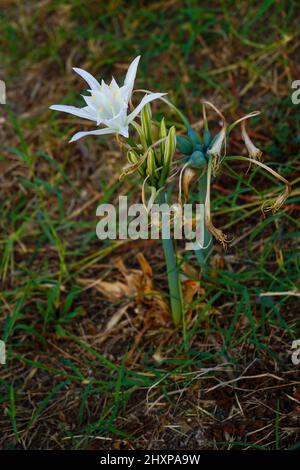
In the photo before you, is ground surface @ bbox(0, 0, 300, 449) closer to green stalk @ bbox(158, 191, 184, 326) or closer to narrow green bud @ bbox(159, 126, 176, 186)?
green stalk @ bbox(158, 191, 184, 326)

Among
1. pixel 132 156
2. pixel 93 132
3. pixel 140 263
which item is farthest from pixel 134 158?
pixel 140 263

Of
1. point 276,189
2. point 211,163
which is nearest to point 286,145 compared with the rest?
point 276,189

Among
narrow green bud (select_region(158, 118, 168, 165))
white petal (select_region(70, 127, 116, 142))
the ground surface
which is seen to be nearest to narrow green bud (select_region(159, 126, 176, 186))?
narrow green bud (select_region(158, 118, 168, 165))

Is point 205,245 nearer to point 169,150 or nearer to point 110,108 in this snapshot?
point 169,150

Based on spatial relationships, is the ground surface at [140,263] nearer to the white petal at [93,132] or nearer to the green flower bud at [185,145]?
the green flower bud at [185,145]

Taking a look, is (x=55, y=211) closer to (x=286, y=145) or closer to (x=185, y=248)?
(x=185, y=248)

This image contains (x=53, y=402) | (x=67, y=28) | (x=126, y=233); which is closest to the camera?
(x=53, y=402)
